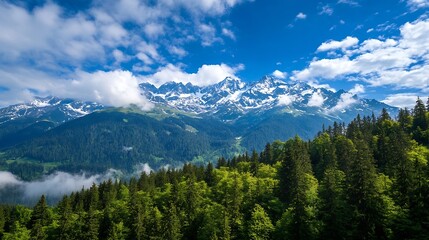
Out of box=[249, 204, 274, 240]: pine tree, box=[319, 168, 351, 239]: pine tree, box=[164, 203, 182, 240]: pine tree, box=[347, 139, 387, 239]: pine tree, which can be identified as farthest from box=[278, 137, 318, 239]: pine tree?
box=[164, 203, 182, 240]: pine tree

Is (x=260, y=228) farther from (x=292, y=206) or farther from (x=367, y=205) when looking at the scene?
(x=367, y=205)

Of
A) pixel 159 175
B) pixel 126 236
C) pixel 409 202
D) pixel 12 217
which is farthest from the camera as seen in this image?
pixel 159 175

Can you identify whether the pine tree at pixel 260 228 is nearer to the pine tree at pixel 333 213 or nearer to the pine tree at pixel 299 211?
the pine tree at pixel 299 211

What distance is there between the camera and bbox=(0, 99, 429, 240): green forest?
58.2 meters

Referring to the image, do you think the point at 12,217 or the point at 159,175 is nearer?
the point at 12,217

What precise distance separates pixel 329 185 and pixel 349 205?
5247 millimetres

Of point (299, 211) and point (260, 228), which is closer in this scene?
point (299, 211)

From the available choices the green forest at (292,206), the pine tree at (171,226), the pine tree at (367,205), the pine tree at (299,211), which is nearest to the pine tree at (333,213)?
the green forest at (292,206)

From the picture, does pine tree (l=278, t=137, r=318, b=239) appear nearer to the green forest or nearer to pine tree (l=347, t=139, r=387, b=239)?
the green forest

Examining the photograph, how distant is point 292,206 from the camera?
7194cm

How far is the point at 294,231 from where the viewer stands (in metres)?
67.6

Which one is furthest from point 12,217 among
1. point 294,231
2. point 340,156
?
point 340,156

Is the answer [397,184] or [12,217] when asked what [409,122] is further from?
[12,217]

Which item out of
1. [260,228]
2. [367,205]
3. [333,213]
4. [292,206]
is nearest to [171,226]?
[260,228]
